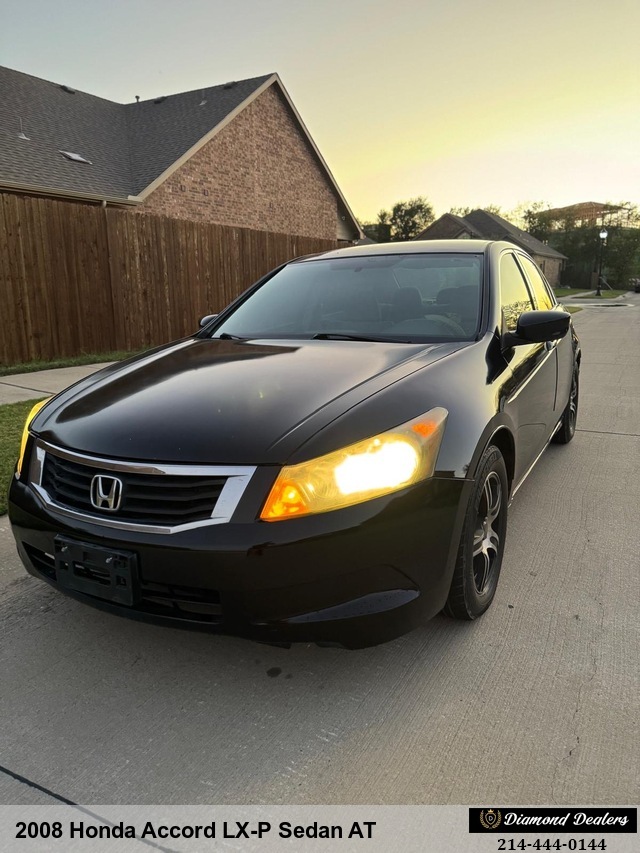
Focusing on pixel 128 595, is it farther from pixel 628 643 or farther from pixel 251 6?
pixel 251 6

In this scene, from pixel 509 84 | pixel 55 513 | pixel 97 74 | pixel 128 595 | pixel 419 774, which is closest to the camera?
pixel 419 774

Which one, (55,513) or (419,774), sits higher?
(55,513)

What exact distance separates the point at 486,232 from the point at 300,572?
6069 centimetres

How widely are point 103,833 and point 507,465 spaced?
2.17 meters

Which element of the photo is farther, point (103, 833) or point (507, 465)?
point (507, 465)

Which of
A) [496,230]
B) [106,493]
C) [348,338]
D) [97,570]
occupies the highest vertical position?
[496,230]

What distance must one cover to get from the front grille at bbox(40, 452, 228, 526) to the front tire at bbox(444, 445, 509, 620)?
0.97m

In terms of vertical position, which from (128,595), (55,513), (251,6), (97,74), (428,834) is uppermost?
(97,74)

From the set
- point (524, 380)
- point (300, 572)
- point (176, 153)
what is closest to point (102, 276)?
point (176, 153)

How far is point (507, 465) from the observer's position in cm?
293

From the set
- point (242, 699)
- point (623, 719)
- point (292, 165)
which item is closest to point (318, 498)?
point (242, 699)

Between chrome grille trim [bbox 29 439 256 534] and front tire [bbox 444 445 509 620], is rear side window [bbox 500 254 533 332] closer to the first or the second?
front tire [bbox 444 445 509 620]

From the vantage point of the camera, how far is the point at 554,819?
1.67 metres

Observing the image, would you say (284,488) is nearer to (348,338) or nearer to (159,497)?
(159,497)
